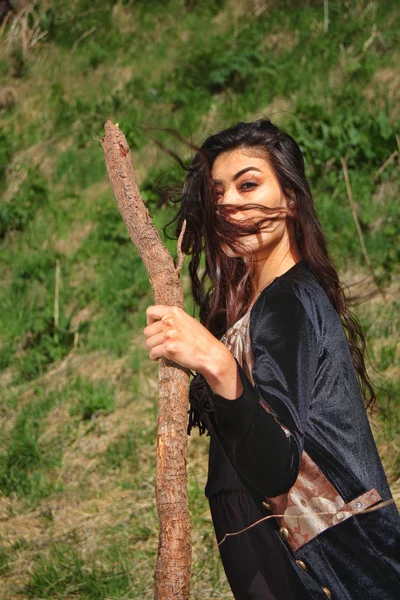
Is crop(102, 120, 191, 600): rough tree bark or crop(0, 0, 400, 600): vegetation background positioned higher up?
crop(0, 0, 400, 600): vegetation background

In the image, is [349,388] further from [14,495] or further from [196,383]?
[14,495]

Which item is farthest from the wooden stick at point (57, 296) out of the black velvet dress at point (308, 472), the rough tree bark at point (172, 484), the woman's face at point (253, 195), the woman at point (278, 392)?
the rough tree bark at point (172, 484)

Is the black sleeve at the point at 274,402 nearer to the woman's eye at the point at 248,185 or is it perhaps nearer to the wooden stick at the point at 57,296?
the woman's eye at the point at 248,185

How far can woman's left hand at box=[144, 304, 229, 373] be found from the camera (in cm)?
170

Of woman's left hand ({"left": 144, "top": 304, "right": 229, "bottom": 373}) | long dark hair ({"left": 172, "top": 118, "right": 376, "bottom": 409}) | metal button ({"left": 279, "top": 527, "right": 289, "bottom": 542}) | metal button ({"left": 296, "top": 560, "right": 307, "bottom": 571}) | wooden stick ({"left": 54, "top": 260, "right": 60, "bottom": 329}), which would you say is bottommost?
metal button ({"left": 296, "top": 560, "right": 307, "bottom": 571})

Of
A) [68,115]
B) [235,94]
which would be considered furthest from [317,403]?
[68,115]

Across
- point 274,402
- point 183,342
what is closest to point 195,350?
point 183,342

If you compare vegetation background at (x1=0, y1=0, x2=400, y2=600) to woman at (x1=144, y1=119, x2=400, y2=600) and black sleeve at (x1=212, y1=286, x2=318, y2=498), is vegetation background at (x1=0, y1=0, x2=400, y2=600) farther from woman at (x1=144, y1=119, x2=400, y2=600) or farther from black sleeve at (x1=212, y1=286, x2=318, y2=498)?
black sleeve at (x1=212, y1=286, x2=318, y2=498)

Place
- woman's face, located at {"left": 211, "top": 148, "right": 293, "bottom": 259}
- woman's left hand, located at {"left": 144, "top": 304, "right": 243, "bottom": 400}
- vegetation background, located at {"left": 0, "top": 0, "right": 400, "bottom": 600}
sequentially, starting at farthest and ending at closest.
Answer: vegetation background, located at {"left": 0, "top": 0, "right": 400, "bottom": 600}
woman's face, located at {"left": 211, "top": 148, "right": 293, "bottom": 259}
woman's left hand, located at {"left": 144, "top": 304, "right": 243, "bottom": 400}

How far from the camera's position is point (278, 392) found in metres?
1.82

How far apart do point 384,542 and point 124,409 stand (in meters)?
3.46

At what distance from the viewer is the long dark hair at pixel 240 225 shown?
234cm

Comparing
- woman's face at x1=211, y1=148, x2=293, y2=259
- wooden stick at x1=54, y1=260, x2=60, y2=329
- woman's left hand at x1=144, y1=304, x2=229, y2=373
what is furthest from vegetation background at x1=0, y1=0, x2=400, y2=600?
woman's left hand at x1=144, y1=304, x2=229, y2=373

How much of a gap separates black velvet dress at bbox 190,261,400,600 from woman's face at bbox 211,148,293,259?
0.19m
